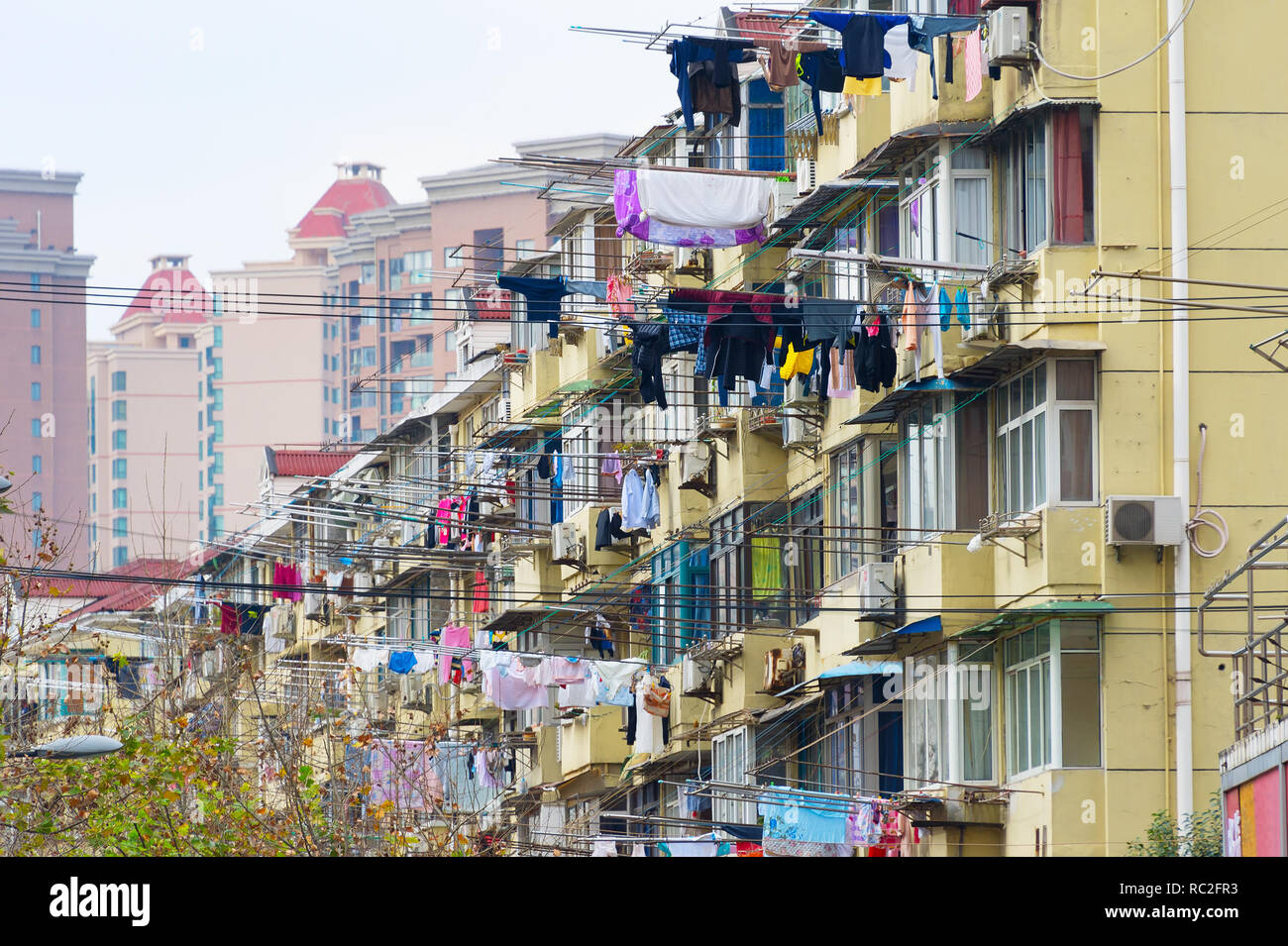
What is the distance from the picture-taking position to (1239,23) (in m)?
25.5

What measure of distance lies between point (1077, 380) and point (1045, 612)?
7.81 ft

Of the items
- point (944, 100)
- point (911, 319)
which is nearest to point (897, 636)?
point (911, 319)

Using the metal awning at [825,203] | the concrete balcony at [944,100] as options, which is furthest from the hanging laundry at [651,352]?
the concrete balcony at [944,100]

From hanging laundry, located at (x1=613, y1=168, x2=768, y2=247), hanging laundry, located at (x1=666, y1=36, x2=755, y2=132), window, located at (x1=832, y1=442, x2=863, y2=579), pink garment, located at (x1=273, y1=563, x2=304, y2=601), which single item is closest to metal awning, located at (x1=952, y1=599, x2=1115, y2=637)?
window, located at (x1=832, y1=442, x2=863, y2=579)

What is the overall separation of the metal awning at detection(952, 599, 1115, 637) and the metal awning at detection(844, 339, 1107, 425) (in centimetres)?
249

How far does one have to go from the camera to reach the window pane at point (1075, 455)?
2530 cm

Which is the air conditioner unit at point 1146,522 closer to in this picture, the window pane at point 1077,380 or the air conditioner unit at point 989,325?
the window pane at point 1077,380

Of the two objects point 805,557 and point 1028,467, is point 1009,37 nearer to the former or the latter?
point 1028,467

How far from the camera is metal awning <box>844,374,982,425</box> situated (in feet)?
86.3

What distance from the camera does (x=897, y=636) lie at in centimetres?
2745

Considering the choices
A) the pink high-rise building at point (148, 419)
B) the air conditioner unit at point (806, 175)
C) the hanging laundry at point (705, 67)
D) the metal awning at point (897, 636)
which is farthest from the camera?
the pink high-rise building at point (148, 419)

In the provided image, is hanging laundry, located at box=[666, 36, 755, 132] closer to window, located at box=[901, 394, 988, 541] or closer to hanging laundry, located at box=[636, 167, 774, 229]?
hanging laundry, located at box=[636, 167, 774, 229]

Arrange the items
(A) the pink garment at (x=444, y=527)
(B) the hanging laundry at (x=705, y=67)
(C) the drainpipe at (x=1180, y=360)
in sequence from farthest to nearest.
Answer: (A) the pink garment at (x=444, y=527)
(B) the hanging laundry at (x=705, y=67)
(C) the drainpipe at (x=1180, y=360)

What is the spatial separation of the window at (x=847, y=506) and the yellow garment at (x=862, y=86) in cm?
501
